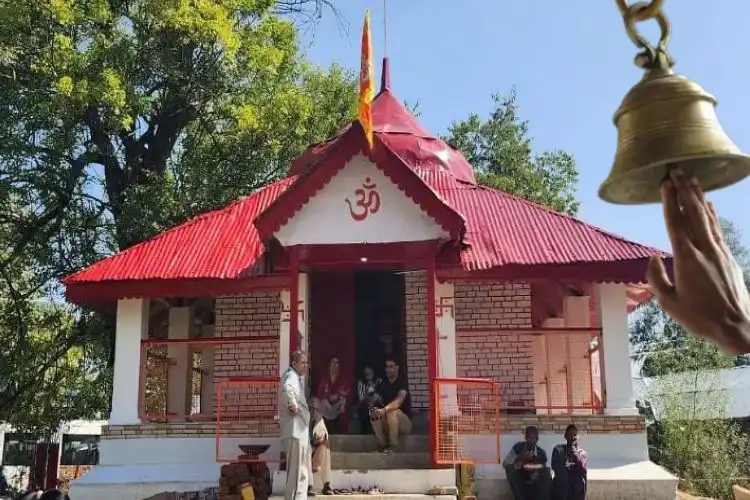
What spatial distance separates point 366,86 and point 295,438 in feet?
14.1

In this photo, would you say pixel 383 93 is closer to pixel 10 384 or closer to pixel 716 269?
pixel 10 384

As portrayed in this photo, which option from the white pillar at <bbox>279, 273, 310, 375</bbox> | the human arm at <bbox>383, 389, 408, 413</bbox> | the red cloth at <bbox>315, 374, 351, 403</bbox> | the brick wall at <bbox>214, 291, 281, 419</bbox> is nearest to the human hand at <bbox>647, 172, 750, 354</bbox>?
the human arm at <bbox>383, 389, 408, 413</bbox>

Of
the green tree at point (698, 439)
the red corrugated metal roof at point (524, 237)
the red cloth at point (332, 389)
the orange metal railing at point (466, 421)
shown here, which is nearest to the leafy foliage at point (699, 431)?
the green tree at point (698, 439)

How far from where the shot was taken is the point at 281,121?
55.5 feet

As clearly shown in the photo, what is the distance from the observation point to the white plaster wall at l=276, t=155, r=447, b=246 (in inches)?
411

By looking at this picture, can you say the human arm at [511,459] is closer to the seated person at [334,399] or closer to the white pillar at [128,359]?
the seated person at [334,399]

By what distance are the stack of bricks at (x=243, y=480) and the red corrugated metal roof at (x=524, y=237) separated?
12.2 ft

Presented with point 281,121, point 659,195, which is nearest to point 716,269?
point 659,195

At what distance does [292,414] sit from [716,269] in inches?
291

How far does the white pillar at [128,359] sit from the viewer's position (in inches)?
462

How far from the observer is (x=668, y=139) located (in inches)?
101

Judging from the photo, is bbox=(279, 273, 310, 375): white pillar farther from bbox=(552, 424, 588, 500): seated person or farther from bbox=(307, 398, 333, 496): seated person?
bbox=(552, 424, 588, 500): seated person

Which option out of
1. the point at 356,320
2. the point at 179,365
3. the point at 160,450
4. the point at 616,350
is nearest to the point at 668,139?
the point at 616,350

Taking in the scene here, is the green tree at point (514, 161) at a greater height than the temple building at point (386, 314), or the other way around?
the green tree at point (514, 161)
